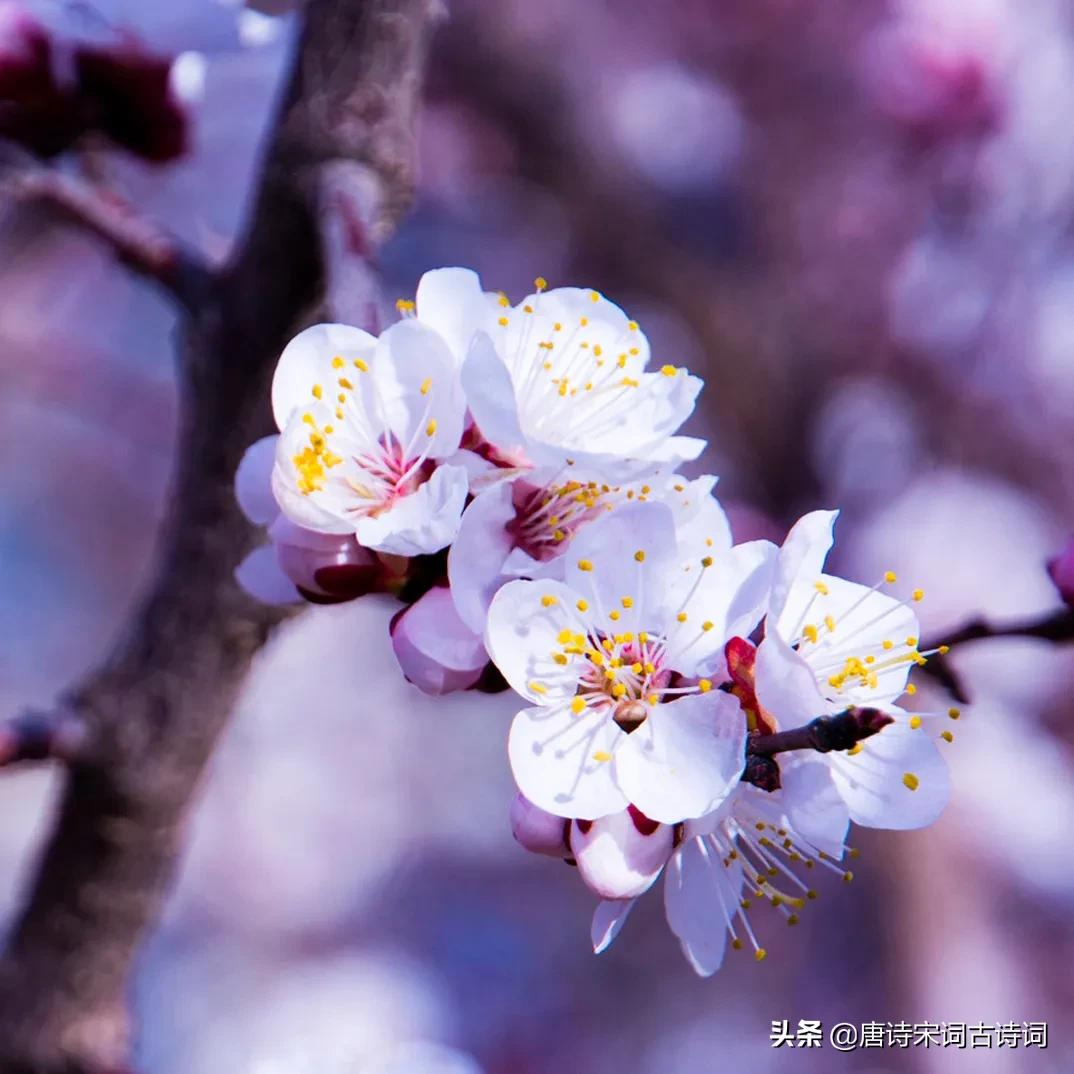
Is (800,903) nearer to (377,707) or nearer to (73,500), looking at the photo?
(377,707)

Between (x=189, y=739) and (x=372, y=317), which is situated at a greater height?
(x=372, y=317)

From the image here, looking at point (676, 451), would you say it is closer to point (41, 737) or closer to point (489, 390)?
point (489, 390)

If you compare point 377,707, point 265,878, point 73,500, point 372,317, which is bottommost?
point 265,878

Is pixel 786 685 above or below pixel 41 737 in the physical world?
above

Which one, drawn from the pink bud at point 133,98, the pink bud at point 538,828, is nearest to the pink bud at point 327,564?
the pink bud at point 538,828

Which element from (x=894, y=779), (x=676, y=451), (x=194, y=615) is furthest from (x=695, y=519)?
(x=194, y=615)

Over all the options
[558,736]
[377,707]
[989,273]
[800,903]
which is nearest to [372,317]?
[558,736]
